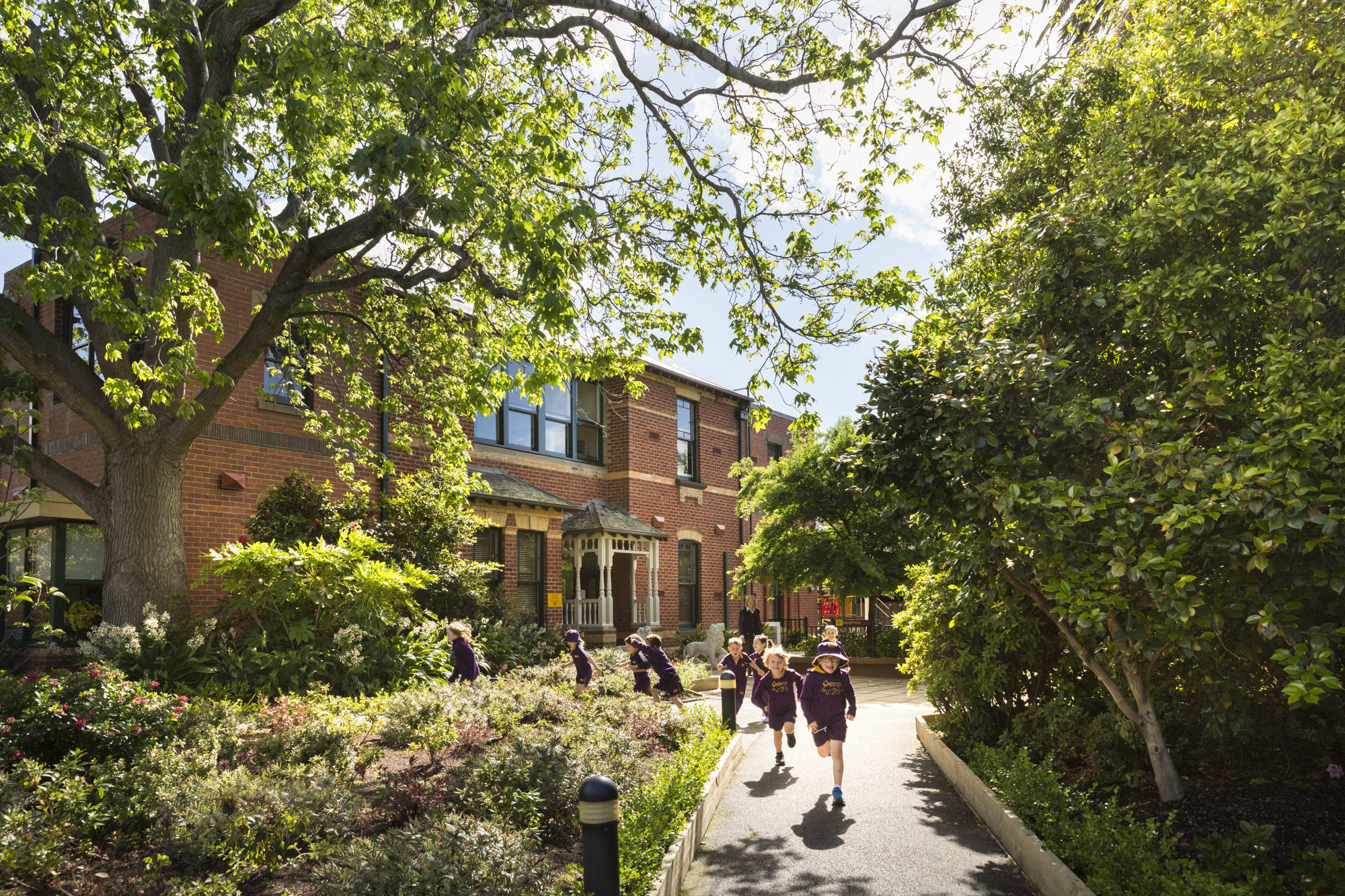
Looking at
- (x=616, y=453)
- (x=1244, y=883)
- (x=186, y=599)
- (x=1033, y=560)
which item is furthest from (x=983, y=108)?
(x=616, y=453)

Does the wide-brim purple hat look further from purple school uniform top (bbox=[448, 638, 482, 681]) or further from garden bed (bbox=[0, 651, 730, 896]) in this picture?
purple school uniform top (bbox=[448, 638, 482, 681])

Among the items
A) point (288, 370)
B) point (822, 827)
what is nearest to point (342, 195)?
point (288, 370)

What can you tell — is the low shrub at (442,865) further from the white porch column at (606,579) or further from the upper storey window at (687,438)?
the upper storey window at (687,438)

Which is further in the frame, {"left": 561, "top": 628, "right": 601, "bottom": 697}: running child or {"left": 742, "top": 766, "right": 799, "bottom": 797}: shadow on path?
{"left": 561, "top": 628, "right": 601, "bottom": 697}: running child

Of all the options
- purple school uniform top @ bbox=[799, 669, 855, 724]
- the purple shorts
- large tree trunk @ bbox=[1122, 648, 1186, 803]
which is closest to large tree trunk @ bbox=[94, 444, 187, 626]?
purple school uniform top @ bbox=[799, 669, 855, 724]

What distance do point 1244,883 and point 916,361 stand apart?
3.78 metres

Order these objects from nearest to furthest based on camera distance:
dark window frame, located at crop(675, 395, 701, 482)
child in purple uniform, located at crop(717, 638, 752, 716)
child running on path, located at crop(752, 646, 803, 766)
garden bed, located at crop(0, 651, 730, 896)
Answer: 1. garden bed, located at crop(0, 651, 730, 896)
2. child running on path, located at crop(752, 646, 803, 766)
3. child in purple uniform, located at crop(717, 638, 752, 716)
4. dark window frame, located at crop(675, 395, 701, 482)

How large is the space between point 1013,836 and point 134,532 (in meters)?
9.48

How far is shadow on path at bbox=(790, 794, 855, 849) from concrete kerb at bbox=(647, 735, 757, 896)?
778 mm

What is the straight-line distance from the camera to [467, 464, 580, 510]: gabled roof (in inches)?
654

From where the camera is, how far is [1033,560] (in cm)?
591

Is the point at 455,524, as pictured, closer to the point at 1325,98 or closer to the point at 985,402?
the point at 985,402

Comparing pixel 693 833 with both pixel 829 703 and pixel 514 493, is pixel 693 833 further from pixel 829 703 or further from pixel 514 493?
pixel 514 493

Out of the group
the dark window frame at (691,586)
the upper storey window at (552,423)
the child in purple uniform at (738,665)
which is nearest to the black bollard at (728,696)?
the child in purple uniform at (738,665)
